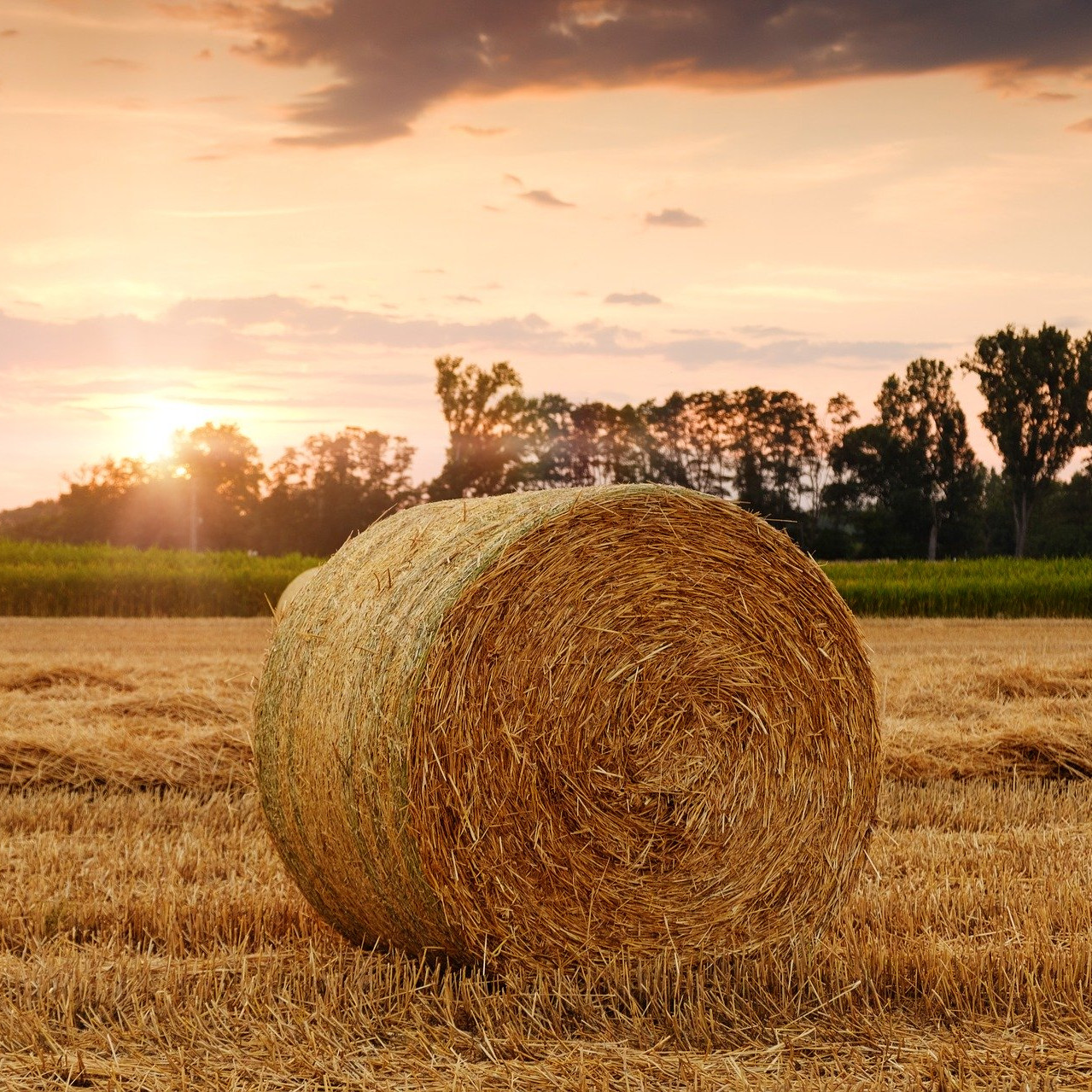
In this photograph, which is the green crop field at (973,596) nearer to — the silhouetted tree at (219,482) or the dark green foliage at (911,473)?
the dark green foliage at (911,473)

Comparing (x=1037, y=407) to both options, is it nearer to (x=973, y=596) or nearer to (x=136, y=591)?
(x=973, y=596)

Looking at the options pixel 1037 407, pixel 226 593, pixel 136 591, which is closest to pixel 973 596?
pixel 226 593

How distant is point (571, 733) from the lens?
4.48m

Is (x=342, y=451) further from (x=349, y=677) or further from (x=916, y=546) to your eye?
(x=349, y=677)

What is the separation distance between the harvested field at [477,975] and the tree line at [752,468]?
47.6 meters

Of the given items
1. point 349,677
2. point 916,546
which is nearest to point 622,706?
point 349,677

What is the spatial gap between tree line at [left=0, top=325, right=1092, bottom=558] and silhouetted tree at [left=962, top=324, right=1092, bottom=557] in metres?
0.06

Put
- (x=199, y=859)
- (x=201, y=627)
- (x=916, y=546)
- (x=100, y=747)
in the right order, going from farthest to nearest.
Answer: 1. (x=916, y=546)
2. (x=201, y=627)
3. (x=100, y=747)
4. (x=199, y=859)

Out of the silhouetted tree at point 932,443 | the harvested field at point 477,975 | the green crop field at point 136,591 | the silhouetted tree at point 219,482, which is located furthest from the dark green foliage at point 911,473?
the harvested field at point 477,975

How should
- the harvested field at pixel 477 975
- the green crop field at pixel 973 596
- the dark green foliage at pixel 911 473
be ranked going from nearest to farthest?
the harvested field at pixel 477 975
the green crop field at pixel 973 596
the dark green foliage at pixel 911 473

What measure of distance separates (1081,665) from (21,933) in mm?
9299

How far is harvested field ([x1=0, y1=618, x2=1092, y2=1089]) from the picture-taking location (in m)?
3.63

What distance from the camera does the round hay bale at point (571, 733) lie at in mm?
4289

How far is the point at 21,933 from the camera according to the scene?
4.88 metres
